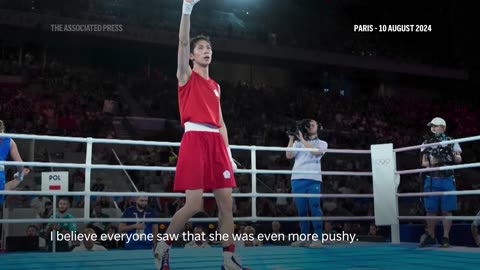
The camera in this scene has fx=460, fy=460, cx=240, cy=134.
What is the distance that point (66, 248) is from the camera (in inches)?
202

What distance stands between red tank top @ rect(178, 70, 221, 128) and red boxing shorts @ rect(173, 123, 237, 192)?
0.15 feet

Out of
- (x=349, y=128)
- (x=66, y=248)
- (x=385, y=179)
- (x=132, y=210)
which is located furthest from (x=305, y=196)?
(x=349, y=128)

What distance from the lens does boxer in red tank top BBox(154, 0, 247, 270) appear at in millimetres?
2449

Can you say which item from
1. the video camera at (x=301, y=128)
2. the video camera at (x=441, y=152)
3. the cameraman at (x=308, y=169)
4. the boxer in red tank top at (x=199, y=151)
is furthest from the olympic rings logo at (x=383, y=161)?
the boxer in red tank top at (x=199, y=151)

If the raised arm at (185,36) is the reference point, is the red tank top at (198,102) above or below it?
below

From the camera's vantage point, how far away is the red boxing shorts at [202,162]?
8.13 ft

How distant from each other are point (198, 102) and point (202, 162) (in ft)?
1.13

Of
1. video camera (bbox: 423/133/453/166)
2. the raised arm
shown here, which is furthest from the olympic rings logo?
the raised arm

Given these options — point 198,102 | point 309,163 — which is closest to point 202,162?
point 198,102

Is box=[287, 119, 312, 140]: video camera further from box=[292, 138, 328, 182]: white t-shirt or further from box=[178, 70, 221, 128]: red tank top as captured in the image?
box=[178, 70, 221, 128]: red tank top

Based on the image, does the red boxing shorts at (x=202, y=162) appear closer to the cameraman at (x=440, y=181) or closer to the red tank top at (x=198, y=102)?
the red tank top at (x=198, y=102)

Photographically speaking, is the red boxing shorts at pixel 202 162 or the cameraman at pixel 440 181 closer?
the red boxing shorts at pixel 202 162

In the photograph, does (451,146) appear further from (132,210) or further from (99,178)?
(99,178)

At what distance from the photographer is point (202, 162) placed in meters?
2.50
